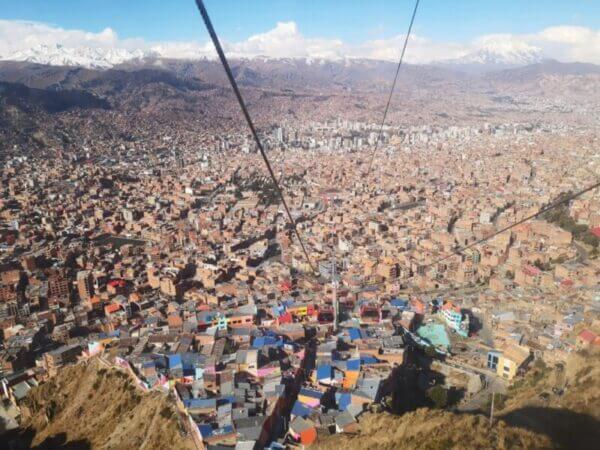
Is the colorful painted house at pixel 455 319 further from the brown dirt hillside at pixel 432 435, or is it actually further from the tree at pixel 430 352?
the brown dirt hillside at pixel 432 435

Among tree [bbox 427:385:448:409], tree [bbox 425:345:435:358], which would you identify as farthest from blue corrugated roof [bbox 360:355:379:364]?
tree [bbox 425:345:435:358]

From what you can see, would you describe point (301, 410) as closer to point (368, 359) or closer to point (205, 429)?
point (205, 429)

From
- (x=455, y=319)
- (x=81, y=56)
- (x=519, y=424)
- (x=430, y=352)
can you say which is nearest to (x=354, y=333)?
(x=430, y=352)

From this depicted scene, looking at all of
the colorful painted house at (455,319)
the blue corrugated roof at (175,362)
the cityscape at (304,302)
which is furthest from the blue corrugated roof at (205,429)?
the colorful painted house at (455,319)

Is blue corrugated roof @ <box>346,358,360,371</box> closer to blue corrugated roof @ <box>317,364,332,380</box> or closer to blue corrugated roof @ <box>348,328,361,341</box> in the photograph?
blue corrugated roof @ <box>317,364,332,380</box>

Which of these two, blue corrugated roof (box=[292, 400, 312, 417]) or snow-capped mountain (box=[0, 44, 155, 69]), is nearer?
blue corrugated roof (box=[292, 400, 312, 417])

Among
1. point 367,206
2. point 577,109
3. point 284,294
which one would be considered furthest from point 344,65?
point 284,294

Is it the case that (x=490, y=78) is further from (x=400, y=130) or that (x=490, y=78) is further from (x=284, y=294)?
(x=284, y=294)
